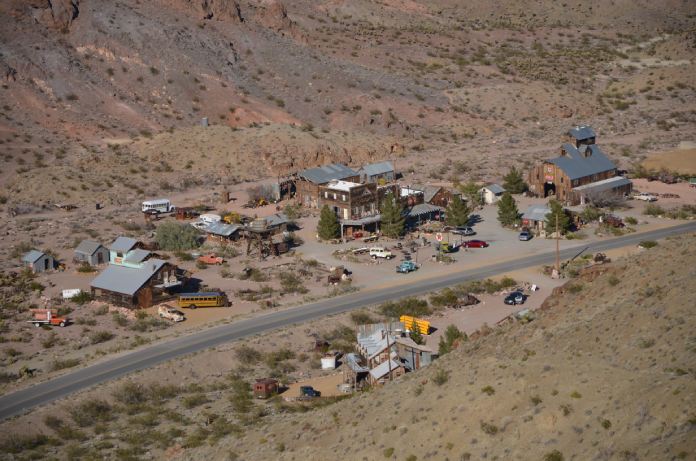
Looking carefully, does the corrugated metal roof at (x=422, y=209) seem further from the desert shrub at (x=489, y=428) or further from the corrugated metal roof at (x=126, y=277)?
the desert shrub at (x=489, y=428)

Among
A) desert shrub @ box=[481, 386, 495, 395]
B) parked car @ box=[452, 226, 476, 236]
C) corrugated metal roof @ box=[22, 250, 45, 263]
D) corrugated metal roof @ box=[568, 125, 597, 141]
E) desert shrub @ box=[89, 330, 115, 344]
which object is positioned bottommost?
desert shrub @ box=[89, 330, 115, 344]

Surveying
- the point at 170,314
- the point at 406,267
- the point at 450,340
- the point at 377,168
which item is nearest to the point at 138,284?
the point at 170,314

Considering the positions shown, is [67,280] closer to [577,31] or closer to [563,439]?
[563,439]

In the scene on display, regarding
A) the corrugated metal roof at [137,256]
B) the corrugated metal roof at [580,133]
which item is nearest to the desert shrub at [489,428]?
the corrugated metal roof at [137,256]

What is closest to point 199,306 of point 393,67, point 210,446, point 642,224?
point 210,446

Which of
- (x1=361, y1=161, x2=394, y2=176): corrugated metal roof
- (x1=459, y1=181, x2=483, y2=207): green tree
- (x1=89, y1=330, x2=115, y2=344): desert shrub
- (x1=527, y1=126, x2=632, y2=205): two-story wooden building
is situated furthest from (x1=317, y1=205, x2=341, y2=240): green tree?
(x1=89, y1=330, x2=115, y2=344): desert shrub

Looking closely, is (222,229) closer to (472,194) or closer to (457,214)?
(457,214)

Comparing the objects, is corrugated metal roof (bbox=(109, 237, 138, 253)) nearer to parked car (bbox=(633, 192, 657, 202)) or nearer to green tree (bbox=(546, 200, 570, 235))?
green tree (bbox=(546, 200, 570, 235))

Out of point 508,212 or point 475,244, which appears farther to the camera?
point 508,212
